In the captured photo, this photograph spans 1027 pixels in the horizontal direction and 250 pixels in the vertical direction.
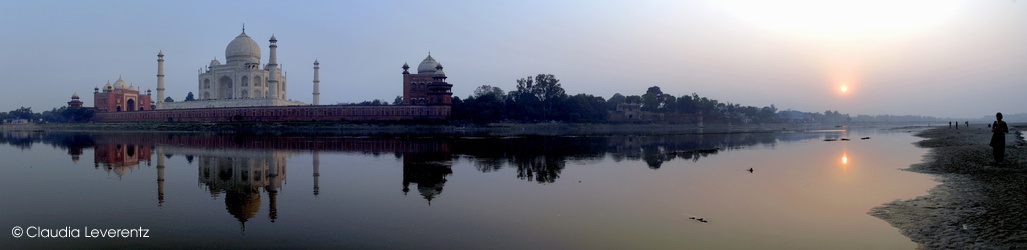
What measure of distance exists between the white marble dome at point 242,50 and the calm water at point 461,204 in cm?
6080

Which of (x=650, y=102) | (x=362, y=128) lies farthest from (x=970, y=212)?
(x=650, y=102)

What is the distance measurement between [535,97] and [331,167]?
205ft

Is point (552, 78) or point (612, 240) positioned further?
point (552, 78)

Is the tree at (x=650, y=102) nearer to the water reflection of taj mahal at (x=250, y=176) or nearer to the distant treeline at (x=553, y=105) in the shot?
the distant treeline at (x=553, y=105)

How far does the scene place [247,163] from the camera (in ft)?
64.4

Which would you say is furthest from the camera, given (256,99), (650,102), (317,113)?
(650,102)

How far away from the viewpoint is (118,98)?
8706cm

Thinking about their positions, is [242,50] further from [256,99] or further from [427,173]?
[427,173]

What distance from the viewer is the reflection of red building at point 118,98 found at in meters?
85.4

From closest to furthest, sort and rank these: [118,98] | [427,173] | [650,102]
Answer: [427,173] → [118,98] → [650,102]

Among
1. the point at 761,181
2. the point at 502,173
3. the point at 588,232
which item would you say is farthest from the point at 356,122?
the point at 588,232

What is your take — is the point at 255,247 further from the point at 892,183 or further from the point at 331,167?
the point at 892,183

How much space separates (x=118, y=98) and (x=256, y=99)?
30.5 meters

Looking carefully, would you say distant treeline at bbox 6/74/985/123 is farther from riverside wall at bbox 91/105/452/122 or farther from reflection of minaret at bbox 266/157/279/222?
reflection of minaret at bbox 266/157/279/222
